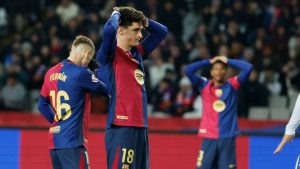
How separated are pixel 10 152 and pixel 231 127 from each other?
8.74ft

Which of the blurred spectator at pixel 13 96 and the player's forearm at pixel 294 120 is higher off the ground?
the blurred spectator at pixel 13 96

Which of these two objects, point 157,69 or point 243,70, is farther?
point 157,69

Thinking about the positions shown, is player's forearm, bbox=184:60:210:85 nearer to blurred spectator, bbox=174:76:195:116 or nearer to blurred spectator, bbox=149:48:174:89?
blurred spectator, bbox=174:76:195:116

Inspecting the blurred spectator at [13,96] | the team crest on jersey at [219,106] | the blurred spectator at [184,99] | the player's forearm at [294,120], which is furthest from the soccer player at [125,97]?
the blurred spectator at [13,96]

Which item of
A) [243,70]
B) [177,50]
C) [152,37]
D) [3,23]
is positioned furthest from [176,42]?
[152,37]

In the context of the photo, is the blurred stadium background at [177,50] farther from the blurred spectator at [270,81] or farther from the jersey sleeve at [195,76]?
the jersey sleeve at [195,76]

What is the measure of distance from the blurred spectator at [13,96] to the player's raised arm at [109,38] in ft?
26.9

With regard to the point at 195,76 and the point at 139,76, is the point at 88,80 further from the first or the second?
the point at 195,76

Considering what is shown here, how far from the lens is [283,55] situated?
15.4 meters

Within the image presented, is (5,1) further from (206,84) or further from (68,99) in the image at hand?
(68,99)

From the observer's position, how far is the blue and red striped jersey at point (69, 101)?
7.34m

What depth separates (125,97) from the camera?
21.7 feet

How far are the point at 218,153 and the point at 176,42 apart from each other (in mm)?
6359

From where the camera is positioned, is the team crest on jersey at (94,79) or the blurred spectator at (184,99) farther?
the blurred spectator at (184,99)
